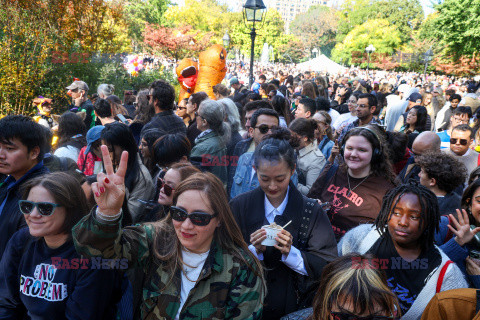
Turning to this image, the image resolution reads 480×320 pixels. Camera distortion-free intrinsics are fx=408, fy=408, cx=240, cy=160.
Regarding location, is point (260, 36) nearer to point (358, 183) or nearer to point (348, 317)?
point (358, 183)

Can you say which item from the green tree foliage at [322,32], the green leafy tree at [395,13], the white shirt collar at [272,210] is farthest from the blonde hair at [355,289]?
the green tree foliage at [322,32]

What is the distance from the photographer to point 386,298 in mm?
1952

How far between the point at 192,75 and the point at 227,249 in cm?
1075

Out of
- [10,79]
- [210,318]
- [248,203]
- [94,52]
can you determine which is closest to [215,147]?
[248,203]

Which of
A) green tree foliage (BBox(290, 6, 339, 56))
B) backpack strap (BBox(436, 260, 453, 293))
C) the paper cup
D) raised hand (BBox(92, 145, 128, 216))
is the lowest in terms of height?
green tree foliage (BBox(290, 6, 339, 56))

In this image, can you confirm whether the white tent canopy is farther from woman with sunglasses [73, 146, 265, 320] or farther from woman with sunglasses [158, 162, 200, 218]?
woman with sunglasses [73, 146, 265, 320]

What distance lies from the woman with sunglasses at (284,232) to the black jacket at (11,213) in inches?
55.1

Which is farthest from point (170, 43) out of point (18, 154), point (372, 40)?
point (372, 40)

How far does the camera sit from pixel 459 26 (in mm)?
21406

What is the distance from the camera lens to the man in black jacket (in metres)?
2.82

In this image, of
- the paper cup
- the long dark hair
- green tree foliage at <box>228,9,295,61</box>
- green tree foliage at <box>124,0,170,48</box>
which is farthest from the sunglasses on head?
green tree foliage at <box>228,9,295,61</box>

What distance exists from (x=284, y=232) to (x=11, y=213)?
1793 millimetres

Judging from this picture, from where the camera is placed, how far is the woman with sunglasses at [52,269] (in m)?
2.09

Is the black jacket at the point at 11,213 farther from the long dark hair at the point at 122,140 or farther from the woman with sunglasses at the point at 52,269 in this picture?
the long dark hair at the point at 122,140
